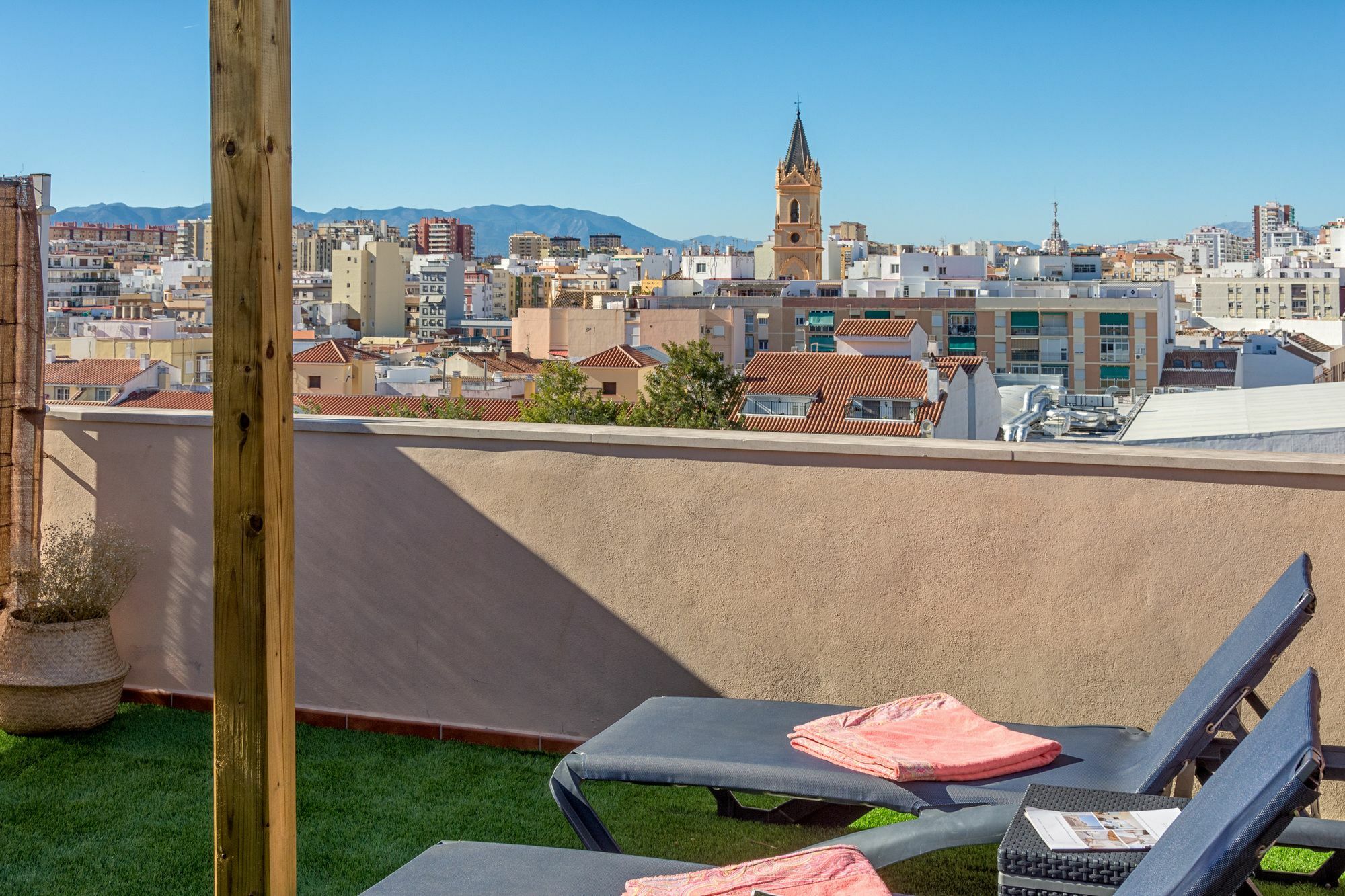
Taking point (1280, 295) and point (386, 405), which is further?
point (1280, 295)

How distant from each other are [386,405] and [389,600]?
29.9 metres

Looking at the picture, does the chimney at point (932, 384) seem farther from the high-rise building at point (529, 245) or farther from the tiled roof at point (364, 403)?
the high-rise building at point (529, 245)

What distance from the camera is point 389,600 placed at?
338 cm

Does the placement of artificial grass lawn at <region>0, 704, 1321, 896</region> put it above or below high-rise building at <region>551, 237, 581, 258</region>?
below

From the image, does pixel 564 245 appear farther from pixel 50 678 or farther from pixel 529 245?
pixel 50 678

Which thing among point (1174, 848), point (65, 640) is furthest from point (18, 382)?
point (1174, 848)

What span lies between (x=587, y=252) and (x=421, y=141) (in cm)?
8346

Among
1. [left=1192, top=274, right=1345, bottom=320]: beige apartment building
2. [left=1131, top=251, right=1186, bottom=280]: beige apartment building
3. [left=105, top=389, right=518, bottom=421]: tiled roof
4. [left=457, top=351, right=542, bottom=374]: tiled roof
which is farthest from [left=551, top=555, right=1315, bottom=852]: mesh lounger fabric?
[left=1131, top=251, right=1186, bottom=280]: beige apartment building

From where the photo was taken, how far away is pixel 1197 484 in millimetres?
2748

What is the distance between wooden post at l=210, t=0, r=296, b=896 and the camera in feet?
5.33

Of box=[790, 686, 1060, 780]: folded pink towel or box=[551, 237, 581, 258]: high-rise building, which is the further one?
box=[551, 237, 581, 258]: high-rise building

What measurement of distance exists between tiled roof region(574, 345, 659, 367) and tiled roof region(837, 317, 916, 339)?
737cm

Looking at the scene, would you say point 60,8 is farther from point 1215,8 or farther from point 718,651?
point 1215,8

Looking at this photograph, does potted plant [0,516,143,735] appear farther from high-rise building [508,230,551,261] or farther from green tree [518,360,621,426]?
high-rise building [508,230,551,261]
